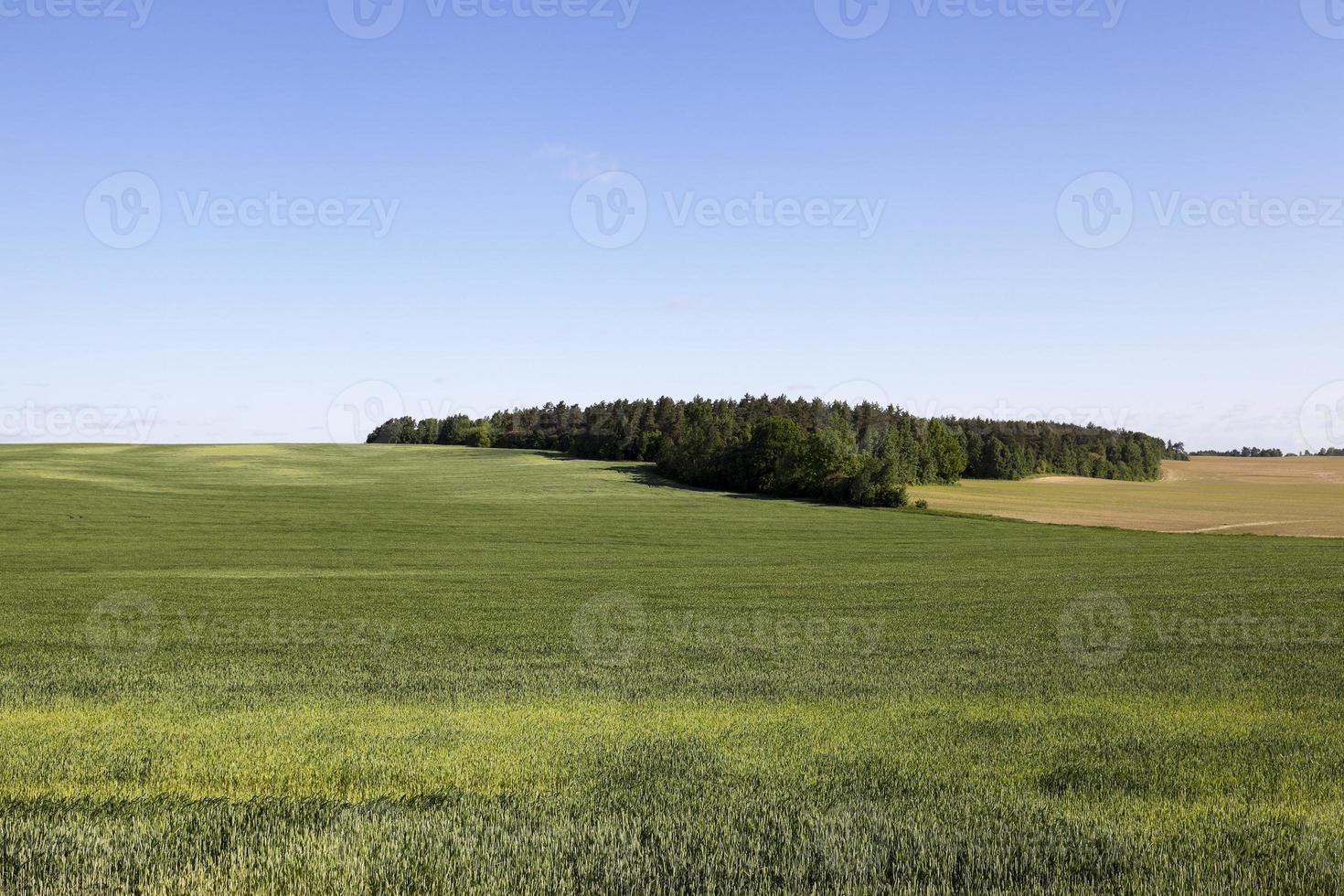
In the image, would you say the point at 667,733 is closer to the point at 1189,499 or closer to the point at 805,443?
the point at 805,443

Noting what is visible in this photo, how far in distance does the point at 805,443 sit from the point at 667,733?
81950mm

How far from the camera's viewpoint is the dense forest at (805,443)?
8912 centimetres

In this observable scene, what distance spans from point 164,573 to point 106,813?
3191cm

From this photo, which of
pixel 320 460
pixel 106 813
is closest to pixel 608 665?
pixel 106 813

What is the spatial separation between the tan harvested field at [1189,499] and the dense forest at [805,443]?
5.30 m

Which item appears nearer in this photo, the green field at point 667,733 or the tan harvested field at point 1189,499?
the green field at point 667,733

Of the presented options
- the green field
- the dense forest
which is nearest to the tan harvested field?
the dense forest

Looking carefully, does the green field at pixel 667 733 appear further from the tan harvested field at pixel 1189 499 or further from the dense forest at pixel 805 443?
the dense forest at pixel 805 443

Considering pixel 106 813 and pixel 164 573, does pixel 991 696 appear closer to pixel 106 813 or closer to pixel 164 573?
pixel 106 813

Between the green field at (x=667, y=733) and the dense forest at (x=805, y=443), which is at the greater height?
the dense forest at (x=805, y=443)

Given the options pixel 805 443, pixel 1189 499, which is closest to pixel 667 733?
pixel 805 443

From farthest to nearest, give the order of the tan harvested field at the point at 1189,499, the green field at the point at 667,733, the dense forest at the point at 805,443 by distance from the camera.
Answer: the dense forest at the point at 805,443
the tan harvested field at the point at 1189,499
the green field at the point at 667,733

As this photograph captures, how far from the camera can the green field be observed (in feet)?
20.2

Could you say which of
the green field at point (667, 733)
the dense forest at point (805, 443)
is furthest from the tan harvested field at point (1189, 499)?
the green field at point (667, 733)
